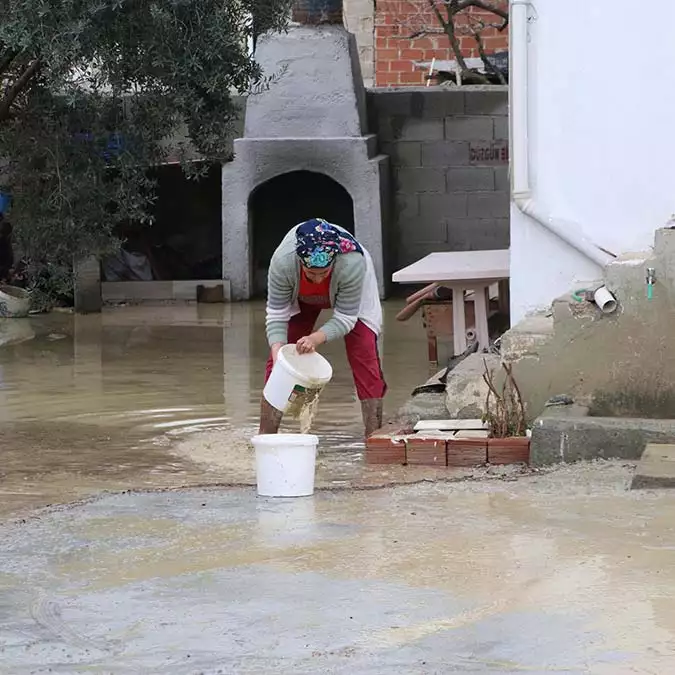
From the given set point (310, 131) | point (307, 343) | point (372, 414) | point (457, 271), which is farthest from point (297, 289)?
point (310, 131)

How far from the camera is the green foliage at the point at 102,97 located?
9406 millimetres

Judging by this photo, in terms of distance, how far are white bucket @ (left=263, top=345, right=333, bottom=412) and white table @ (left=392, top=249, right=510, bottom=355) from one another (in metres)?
2.93

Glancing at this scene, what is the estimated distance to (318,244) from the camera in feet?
23.0

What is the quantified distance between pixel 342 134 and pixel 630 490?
11859mm

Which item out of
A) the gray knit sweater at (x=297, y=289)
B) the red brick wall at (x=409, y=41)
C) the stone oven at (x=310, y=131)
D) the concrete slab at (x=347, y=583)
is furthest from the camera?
the red brick wall at (x=409, y=41)

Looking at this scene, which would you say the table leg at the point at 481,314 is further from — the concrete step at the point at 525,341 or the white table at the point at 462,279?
the concrete step at the point at 525,341

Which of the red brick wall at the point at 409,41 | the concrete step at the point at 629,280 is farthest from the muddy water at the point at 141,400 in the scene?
the red brick wall at the point at 409,41

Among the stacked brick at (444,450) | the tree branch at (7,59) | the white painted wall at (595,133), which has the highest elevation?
the tree branch at (7,59)

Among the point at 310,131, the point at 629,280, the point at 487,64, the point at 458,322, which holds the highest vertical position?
the point at 487,64

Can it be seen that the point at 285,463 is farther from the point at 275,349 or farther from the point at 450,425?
the point at 450,425

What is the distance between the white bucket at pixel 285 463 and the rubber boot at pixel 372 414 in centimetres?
169

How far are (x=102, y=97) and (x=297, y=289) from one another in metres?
4.64

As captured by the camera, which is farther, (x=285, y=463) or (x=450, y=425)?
(x=450, y=425)

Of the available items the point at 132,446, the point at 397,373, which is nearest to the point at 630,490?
the point at 132,446
